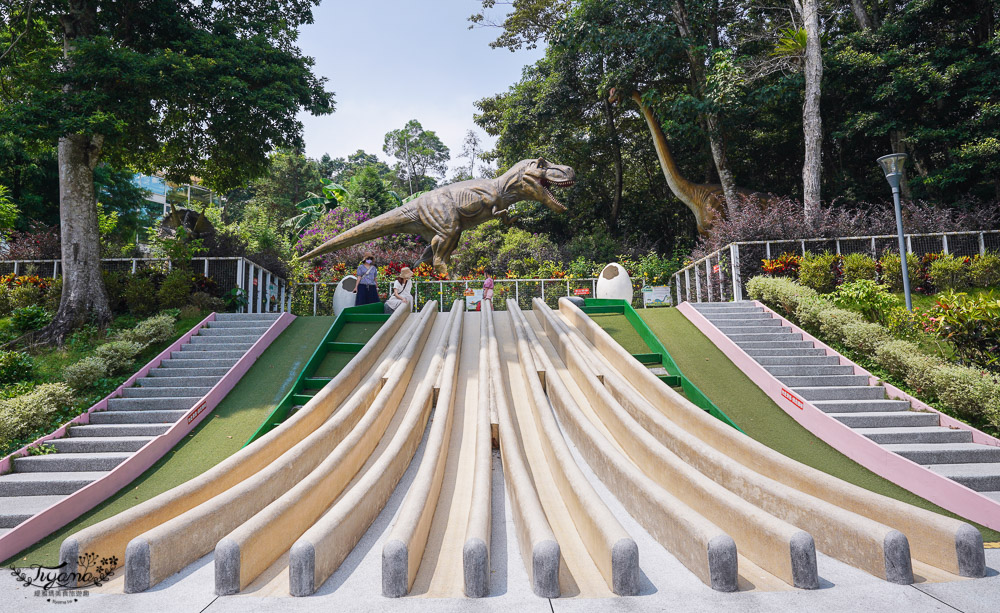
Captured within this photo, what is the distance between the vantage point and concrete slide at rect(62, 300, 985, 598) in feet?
9.51

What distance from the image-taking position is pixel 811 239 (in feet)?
37.9

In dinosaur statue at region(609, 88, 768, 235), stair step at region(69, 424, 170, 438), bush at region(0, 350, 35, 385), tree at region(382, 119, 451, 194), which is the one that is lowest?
stair step at region(69, 424, 170, 438)

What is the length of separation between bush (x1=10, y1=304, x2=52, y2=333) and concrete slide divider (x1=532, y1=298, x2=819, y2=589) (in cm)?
1055

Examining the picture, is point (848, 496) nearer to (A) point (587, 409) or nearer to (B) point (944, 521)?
(B) point (944, 521)

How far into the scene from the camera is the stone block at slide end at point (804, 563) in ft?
9.16

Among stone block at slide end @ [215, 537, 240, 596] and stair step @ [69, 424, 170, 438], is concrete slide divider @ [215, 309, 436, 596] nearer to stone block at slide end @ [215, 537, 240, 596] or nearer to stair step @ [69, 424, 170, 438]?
stone block at slide end @ [215, 537, 240, 596]

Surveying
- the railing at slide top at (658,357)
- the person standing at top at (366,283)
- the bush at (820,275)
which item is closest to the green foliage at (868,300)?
the bush at (820,275)

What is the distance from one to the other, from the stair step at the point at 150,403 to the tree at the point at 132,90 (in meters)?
3.52

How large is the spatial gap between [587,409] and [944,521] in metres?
3.60

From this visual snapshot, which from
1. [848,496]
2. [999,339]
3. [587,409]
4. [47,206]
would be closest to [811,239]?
[999,339]

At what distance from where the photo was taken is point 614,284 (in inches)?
465

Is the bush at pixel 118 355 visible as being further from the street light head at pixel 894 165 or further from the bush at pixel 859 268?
the bush at pixel 859 268

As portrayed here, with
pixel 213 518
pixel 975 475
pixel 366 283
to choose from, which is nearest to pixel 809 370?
pixel 975 475

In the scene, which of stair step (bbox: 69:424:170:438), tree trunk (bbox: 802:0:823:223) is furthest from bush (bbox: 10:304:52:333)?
tree trunk (bbox: 802:0:823:223)
